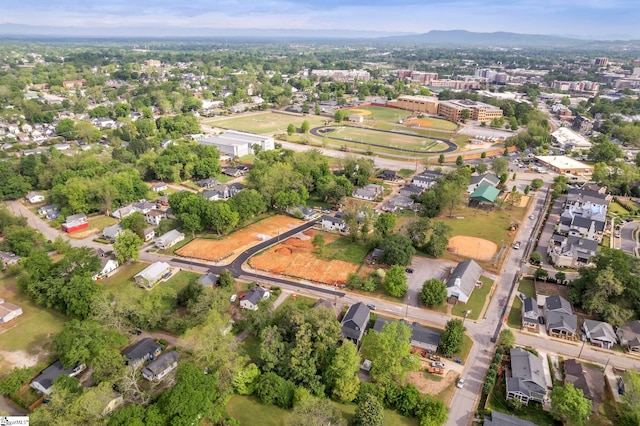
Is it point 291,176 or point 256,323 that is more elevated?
point 291,176

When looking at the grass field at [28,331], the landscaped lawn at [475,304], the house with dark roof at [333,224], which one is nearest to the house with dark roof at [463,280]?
the landscaped lawn at [475,304]

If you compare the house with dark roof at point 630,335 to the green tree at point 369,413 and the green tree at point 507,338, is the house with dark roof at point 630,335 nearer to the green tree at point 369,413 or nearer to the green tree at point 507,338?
the green tree at point 507,338

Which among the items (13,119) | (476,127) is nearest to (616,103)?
(476,127)

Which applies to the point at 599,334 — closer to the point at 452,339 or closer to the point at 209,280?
the point at 452,339

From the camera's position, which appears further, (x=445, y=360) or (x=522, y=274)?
(x=522, y=274)

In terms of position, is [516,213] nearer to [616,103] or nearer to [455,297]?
[455,297]
